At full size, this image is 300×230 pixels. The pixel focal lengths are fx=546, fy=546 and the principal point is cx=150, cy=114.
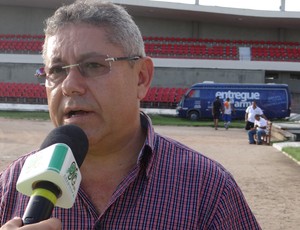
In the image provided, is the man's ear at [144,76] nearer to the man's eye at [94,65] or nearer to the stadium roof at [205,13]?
the man's eye at [94,65]

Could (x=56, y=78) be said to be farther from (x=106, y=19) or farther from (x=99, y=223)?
(x=99, y=223)

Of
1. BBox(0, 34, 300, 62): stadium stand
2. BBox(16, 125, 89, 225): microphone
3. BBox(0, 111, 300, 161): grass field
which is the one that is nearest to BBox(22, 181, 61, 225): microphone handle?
BBox(16, 125, 89, 225): microphone

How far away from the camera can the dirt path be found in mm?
6777

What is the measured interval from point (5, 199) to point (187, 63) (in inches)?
1172

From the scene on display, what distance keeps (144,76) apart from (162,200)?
537 mm

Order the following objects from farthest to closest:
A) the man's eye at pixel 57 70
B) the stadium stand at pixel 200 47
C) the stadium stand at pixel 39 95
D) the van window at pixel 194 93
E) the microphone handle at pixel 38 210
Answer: the stadium stand at pixel 200 47 < the stadium stand at pixel 39 95 < the van window at pixel 194 93 < the man's eye at pixel 57 70 < the microphone handle at pixel 38 210

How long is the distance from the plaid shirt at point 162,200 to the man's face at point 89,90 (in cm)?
18

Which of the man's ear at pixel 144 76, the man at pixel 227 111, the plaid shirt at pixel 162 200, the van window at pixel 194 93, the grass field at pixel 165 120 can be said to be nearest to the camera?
the plaid shirt at pixel 162 200

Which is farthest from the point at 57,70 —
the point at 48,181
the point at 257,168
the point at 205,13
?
the point at 205,13

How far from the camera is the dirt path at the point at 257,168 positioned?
678 cm

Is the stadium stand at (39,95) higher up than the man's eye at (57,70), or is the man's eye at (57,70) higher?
the man's eye at (57,70)

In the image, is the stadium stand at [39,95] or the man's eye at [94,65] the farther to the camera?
the stadium stand at [39,95]

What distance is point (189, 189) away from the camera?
6.36 feet

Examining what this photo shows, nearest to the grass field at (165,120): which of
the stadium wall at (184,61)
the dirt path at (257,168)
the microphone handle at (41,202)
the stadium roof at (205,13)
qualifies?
the stadium wall at (184,61)
